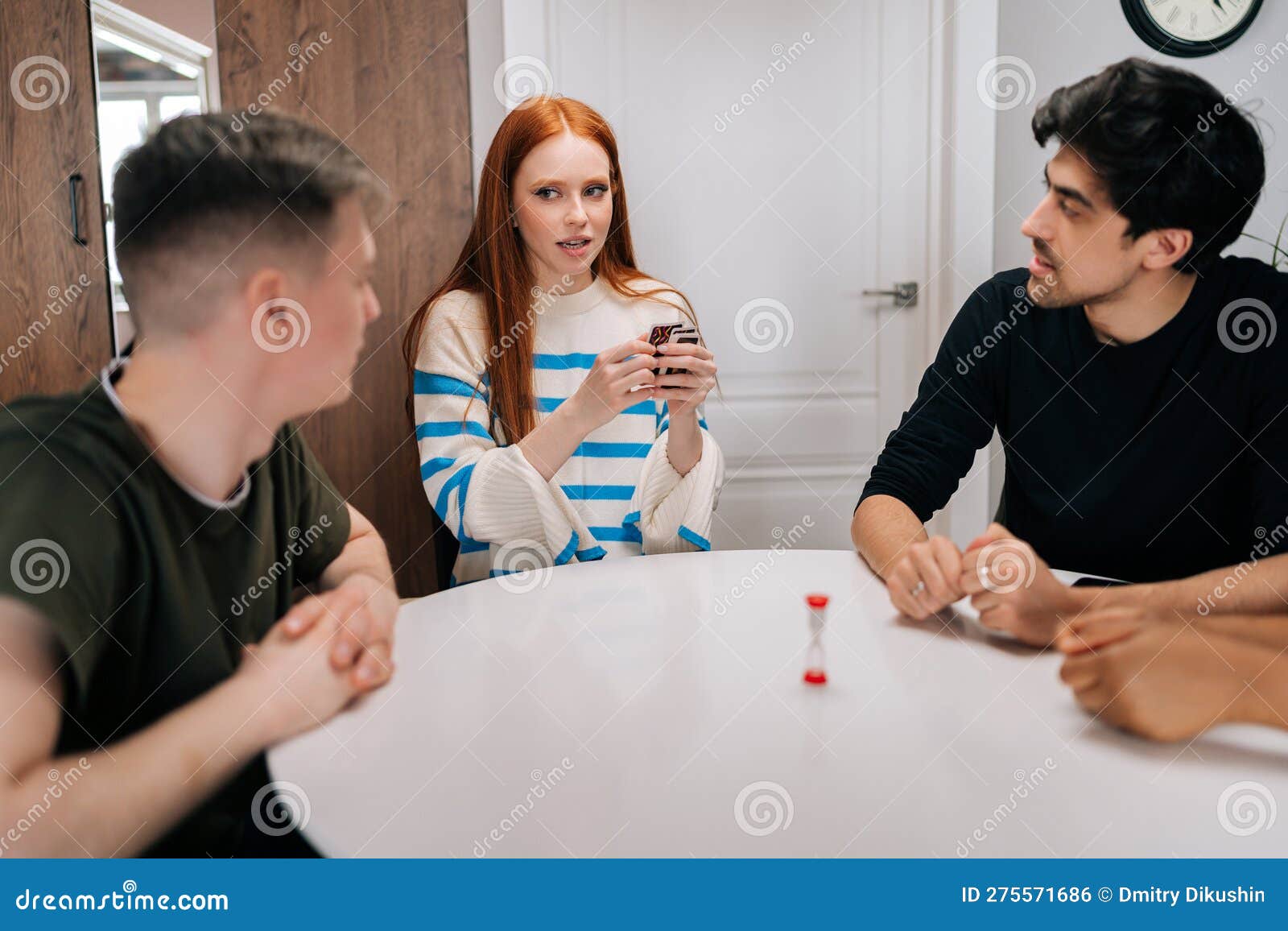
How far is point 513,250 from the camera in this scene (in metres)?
1.09

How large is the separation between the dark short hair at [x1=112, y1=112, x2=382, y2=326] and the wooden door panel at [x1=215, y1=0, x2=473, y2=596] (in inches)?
15.0

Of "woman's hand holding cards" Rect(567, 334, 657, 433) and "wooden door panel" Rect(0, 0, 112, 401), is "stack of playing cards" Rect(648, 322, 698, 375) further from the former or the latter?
"wooden door panel" Rect(0, 0, 112, 401)

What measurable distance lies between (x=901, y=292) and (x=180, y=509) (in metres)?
0.96

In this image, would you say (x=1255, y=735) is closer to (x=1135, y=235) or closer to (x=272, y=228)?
(x=1135, y=235)

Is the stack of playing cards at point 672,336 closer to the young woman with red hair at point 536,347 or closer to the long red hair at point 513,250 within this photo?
the young woman with red hair at point 536,347

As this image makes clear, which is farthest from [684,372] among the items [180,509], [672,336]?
[180,509]

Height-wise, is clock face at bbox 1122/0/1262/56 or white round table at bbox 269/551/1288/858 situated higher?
clock face at bbox 1122/0/1262/56

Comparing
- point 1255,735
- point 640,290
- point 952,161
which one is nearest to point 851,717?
point 1255,735

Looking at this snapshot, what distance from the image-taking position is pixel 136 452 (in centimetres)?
47

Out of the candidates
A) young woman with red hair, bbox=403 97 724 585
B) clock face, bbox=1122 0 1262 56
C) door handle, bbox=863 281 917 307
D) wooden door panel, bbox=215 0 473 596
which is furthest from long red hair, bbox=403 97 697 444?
clock face, bbox=1122 0 1262 56

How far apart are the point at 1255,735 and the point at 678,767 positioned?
1.36 feet

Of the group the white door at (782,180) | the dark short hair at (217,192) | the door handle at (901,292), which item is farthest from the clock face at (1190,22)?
the dark short hair at (217,192)

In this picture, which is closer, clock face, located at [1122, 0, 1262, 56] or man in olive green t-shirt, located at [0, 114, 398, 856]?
man in olive green t-shirt, located at [0, 114, 398, 856]

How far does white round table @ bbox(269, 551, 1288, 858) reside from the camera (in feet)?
1.81
